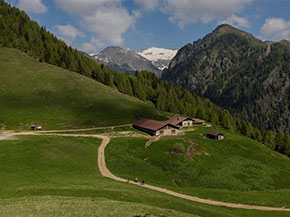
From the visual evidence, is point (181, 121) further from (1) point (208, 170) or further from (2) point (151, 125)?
(1) point (208, 170)

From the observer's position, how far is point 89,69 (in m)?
160

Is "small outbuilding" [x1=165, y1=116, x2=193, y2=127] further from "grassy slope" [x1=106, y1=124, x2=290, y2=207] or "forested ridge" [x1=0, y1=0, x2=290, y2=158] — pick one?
"forested ridge" [x1=0, y1=0, x2=290, y2=158]

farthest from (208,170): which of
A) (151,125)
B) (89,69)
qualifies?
(89,69)

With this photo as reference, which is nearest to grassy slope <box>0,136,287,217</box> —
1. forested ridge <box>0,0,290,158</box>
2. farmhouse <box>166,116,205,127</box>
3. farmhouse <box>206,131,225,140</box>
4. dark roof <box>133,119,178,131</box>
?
dark roof <box>133,119,178,131</box>

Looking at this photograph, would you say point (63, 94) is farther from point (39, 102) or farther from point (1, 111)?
point (1, 111)

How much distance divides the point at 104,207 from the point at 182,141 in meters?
56.0

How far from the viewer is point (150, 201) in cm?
2897

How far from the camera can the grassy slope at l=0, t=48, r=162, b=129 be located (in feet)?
287

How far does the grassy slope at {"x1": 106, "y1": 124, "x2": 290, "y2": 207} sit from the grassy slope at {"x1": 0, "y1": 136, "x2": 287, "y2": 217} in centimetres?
709

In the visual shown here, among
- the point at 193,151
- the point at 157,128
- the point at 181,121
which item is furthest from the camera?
the point at 181,121

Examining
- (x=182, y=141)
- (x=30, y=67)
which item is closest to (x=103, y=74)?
(x=30, y=67)

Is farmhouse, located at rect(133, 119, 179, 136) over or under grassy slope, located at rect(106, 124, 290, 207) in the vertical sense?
over

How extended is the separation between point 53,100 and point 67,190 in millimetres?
84191

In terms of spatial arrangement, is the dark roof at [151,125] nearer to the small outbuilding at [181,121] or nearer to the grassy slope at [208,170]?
the grassy slope at [208,170]
